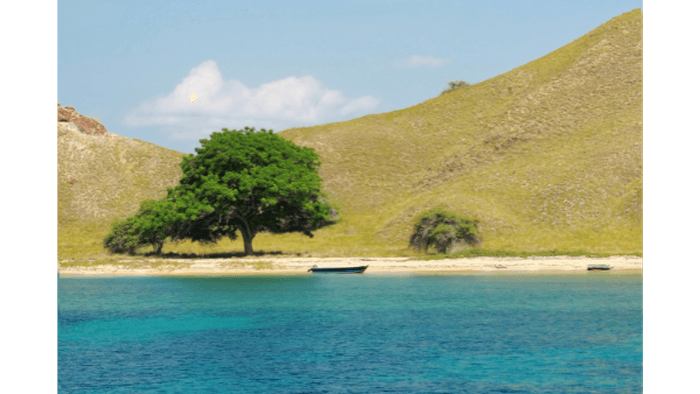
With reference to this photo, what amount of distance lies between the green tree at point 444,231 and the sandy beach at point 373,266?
5031 mm

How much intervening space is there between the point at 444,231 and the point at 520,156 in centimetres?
4188

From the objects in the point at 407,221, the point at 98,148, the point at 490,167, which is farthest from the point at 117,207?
the point at 490,167

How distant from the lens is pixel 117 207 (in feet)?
324

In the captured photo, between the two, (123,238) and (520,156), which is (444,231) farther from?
(520,156)

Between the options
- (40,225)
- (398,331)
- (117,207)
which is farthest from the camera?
(117,207)

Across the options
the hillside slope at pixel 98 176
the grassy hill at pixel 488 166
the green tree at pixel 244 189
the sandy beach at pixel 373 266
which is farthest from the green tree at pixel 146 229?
the hillside slope at pixel 98 176

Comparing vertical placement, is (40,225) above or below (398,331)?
above

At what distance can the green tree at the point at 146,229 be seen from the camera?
67812mm

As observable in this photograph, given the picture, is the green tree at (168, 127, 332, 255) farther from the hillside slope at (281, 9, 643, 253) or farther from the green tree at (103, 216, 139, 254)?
the hillside slope at (281, 9, 643, 253)

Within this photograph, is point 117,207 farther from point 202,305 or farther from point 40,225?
point 40,225

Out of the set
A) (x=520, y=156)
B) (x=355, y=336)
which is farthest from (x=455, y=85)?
(x=355, y=336)

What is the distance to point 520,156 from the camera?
106312 mm

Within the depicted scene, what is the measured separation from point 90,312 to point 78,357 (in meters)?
14.5

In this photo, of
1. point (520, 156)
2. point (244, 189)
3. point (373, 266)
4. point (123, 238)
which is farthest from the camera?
point (520, 156)
